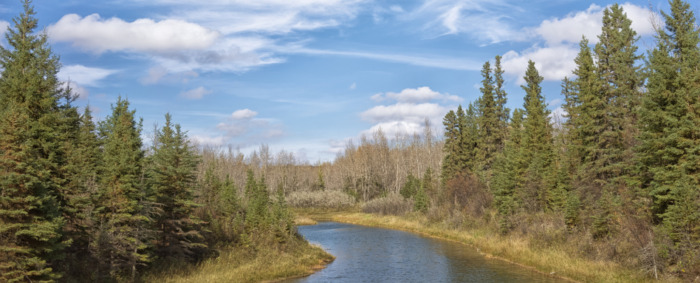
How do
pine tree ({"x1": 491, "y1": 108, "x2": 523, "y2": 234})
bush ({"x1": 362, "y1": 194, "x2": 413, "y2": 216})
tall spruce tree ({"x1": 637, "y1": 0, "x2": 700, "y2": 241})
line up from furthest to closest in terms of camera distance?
bush ({"x1": 362, "y1": 194, "x2": 413, "y2": 216}) < pine tree ({"x1": 491, "y1": 108, "x2": 523, "y2": 234}) < tall spruce tree ({"x1": 637, "y1": 0, "x2": 700, "y2": 241})

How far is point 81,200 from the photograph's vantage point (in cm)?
1983

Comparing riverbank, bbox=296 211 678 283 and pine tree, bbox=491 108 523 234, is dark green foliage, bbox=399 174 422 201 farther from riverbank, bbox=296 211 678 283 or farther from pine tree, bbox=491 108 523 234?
pine tree, bbox=491 108 523 234

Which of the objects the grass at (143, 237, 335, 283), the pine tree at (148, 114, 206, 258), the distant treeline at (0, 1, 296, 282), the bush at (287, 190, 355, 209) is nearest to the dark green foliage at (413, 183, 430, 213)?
the grass at (143, 237, 335, 283)

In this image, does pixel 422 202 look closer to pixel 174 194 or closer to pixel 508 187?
pixel 508 187

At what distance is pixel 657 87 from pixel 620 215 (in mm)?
7784

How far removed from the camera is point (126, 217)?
65.4 feet

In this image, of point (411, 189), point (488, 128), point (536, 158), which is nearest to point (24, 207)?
point (536, 158)

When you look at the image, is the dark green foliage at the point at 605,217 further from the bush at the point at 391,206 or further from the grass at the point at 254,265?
the bush at the point at 391,206

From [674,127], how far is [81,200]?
28.3 m

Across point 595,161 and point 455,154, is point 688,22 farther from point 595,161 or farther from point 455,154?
point 455,154

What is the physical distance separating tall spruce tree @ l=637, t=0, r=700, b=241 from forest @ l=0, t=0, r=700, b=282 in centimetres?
6

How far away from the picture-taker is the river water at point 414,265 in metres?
26.3

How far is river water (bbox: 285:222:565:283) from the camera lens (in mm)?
26312

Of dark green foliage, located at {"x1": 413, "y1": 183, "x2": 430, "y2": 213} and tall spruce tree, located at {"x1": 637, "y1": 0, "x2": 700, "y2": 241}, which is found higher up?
tall spruce tree, located at {"x1": 637, "y1": 0, "x2": 700, "y2": 241}
